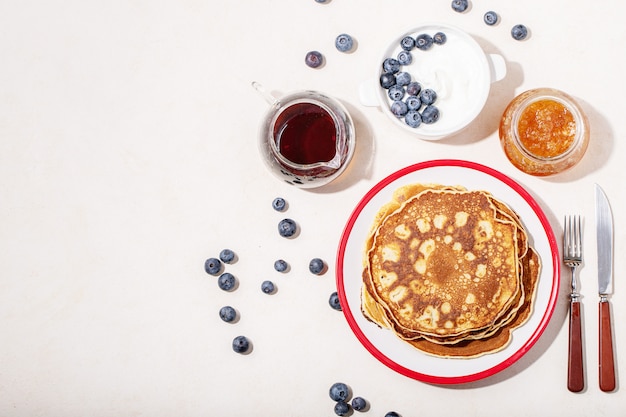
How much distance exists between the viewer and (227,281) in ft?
5.23

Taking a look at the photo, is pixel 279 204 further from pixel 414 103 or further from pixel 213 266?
pixel 414 103

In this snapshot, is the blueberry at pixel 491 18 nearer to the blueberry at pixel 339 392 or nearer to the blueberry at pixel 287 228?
the blueberry at pixel 287 228

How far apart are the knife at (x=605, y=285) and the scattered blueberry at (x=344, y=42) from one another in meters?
0.75

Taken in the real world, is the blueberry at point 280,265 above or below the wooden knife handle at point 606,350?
above

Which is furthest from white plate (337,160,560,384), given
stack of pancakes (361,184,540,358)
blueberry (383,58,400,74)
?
blueberry (383,58,400,74)

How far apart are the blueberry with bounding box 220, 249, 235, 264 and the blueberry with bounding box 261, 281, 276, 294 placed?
0.11 m

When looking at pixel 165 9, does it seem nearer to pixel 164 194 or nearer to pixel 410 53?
pixel 164 194

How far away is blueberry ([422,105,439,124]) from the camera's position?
1.47 m

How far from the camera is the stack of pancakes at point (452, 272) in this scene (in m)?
1.43

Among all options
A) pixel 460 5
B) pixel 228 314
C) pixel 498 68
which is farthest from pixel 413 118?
pixel 228 314

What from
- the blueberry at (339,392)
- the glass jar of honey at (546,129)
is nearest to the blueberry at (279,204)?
the blueberry at (339,392)

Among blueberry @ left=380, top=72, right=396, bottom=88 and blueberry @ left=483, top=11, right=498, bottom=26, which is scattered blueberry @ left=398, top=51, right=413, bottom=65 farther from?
blueberry @ left=483, top=11, right=498, bottom=26

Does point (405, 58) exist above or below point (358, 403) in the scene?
above

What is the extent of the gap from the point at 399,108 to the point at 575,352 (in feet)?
2.45
